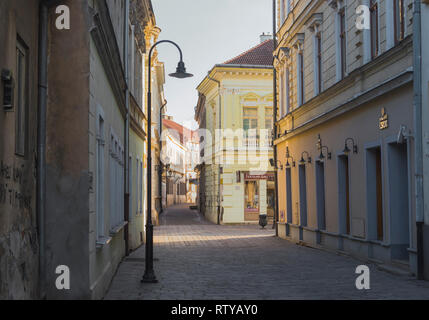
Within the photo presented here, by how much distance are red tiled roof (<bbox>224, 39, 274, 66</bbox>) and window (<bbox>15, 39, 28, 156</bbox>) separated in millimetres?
31807

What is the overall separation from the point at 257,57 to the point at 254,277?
28447mm

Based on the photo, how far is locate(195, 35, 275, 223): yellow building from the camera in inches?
1491

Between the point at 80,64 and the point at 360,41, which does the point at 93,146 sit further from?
the point at 360,41

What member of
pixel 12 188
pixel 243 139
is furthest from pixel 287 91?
pixel 12 188

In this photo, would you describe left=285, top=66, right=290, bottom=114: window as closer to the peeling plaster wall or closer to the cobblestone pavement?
the cobblestone pavement

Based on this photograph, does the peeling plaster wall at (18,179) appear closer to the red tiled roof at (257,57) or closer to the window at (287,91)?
the window at (287,91)

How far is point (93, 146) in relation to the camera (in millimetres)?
8852

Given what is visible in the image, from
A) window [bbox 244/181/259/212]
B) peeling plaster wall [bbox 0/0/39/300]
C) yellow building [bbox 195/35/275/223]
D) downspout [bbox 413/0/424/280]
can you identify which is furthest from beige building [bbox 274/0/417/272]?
window [bbox 244/181/259/212]

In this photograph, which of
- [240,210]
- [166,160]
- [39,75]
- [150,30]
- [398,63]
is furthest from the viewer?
[166,160]

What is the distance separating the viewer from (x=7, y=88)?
6.18 meters

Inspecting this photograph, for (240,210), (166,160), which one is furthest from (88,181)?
(166,160)

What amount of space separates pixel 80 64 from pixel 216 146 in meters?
31.2

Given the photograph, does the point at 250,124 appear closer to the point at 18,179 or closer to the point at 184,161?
the point at 18,179

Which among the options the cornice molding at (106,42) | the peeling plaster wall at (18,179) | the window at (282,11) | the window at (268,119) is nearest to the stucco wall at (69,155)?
the peeling plaster wall at (18,179)
